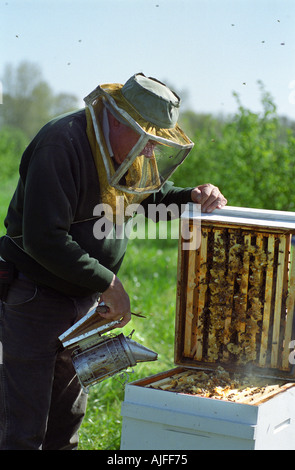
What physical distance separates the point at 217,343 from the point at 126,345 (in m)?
0.53

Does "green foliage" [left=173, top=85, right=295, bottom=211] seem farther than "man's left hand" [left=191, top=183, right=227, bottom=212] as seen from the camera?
Yes

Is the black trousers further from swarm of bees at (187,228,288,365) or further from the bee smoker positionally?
swarm of bees at (187,228,288,365)

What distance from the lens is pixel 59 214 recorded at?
2520mm

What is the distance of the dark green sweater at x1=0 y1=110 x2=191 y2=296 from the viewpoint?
2502 mm

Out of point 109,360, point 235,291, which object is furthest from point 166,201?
point 109,360

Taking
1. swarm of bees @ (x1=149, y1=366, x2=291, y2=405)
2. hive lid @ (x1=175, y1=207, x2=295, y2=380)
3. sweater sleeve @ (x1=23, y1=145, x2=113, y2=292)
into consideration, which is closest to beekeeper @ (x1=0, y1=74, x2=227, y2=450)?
sweater sleeve @ (x1=23, y1=145, x2=113, y2=292)

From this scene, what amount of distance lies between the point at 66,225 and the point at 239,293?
0.92 m

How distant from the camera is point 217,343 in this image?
2.90m

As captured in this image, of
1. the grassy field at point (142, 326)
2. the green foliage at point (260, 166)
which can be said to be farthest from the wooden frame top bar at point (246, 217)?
the green foliage at point (260, 166)

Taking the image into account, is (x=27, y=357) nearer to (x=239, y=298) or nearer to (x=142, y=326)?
(x=239, y=298)

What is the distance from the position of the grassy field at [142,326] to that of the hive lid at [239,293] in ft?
1.73
